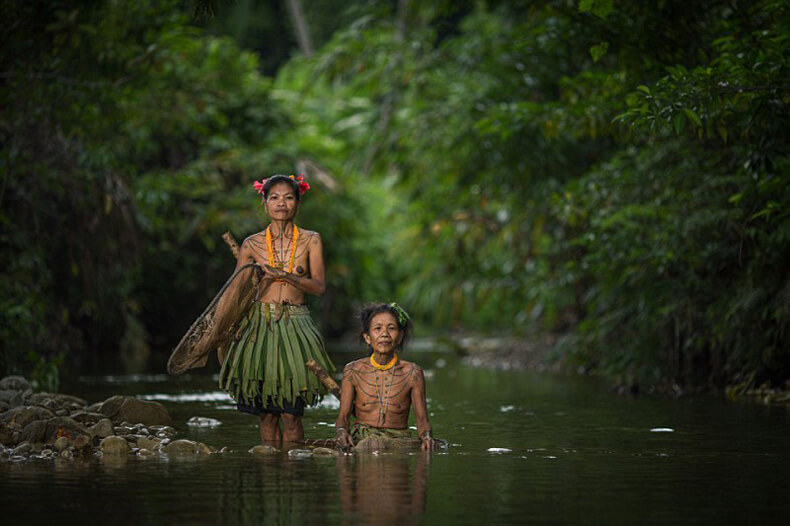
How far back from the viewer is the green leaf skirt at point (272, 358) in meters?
8.40

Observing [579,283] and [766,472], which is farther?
[579,283]

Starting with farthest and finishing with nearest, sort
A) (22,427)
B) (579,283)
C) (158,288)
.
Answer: (158,288) → (579,283) → (22,427)

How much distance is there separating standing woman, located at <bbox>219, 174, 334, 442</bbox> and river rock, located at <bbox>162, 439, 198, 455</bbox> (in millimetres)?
723

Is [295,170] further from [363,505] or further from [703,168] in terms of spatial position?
[363,505]

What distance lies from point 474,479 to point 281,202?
8.89ft

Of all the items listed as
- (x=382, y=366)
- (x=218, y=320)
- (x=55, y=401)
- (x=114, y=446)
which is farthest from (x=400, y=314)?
(x=55, y=401)

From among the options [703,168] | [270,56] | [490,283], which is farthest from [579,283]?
[270,56]

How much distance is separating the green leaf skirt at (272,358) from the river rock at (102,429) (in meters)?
0.79

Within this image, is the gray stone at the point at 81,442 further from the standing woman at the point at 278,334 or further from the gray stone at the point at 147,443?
the standing woman at the point at 278,334

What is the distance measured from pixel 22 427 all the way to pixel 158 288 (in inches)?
699

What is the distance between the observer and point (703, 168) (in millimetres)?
12828

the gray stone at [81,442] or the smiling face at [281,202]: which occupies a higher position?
the smiling face at [281,202]

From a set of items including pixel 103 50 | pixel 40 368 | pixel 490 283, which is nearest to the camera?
pixel 40 368

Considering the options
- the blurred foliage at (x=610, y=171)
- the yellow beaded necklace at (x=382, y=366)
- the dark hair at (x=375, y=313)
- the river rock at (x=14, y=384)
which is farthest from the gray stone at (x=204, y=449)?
the blurred foliage at (x=610, y=171)
